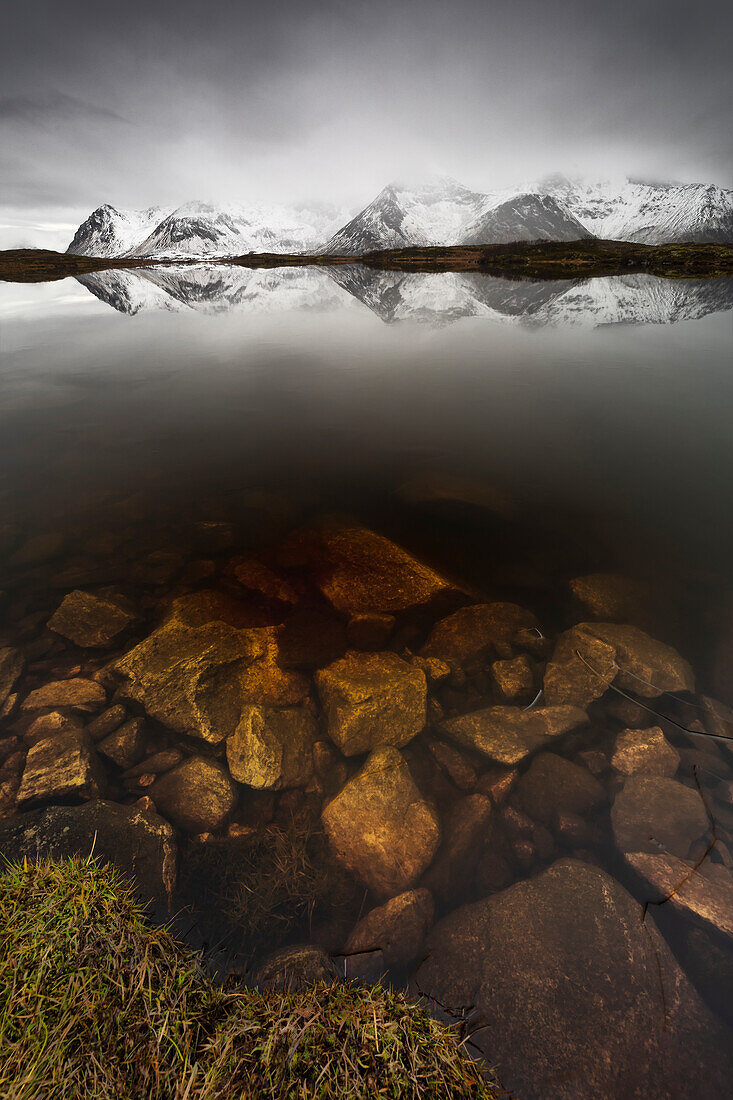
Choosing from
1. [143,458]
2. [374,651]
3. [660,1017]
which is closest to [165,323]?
[143,458]

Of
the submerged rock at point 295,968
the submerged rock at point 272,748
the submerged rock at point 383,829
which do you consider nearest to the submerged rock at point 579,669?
the submerged rock at point 383,829

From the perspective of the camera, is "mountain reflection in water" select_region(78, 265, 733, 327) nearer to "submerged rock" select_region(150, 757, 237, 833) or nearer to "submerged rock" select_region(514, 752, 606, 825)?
"submerged rock" select_region(514, 752, 606, 825)

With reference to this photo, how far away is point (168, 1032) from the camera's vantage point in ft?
9.50

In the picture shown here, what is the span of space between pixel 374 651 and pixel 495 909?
4.34m

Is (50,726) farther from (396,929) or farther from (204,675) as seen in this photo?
(396,929)

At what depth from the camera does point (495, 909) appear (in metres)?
5.11

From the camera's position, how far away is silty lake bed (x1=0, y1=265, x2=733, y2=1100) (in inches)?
182

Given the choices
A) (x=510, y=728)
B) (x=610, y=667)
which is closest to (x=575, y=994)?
(x=510, y=728)

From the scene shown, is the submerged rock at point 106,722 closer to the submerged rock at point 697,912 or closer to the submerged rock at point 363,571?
the submerged rock at point 363,571

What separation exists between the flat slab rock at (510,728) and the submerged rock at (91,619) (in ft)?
23.0

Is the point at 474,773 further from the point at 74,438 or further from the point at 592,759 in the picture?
the point at 74,438

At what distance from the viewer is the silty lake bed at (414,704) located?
4629mm

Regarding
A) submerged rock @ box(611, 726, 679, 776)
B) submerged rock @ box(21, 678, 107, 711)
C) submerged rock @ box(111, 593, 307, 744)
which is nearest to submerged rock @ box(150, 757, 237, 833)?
submerged rock @ box(111, 593, 307, 744)

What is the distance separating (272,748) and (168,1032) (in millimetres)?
4010
